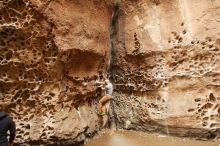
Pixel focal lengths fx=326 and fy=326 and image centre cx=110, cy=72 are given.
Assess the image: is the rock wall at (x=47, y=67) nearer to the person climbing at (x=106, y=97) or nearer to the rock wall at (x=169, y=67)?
the person climbing at (x=106, y=97)

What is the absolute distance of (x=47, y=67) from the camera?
16.9 feet

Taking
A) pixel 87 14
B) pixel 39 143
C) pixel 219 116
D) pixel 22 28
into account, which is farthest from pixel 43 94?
pixel 219 116

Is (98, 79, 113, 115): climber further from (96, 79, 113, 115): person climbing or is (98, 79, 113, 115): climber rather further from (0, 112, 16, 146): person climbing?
(0, 112, 16, 146): person climbing

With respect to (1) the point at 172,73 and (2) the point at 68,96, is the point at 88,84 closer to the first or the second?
(2) the point at 68,96

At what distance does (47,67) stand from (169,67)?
2354mm

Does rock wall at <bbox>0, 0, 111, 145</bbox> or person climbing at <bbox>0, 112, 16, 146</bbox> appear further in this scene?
rock wall at <bbox>0, 0, 111, 145</bbox>

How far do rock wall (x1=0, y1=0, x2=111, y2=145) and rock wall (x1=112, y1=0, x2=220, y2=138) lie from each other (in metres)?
1.04

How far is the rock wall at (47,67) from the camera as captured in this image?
4.86 meters

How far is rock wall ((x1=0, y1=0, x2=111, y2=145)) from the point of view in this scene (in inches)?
191

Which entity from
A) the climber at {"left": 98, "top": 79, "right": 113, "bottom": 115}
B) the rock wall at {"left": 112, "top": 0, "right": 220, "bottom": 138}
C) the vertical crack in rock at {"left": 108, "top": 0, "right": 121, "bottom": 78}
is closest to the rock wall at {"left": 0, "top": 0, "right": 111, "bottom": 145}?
the climber at {"left": 98, "top": 79, "right": 113, "bottom": 115}

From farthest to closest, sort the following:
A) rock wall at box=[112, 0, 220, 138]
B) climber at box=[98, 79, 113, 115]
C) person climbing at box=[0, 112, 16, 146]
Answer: climber at box=[98, 79, 113, 115], rock wall at box=[112, 0, 220, 138], person climbing at box=[0, 112, 16, 146]

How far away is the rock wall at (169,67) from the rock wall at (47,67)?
3.43ft

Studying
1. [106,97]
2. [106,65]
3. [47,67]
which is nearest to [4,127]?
[47,67]

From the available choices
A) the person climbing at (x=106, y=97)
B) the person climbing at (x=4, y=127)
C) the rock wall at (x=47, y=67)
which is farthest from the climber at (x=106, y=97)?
the person climbing at (x=4, y=127)
